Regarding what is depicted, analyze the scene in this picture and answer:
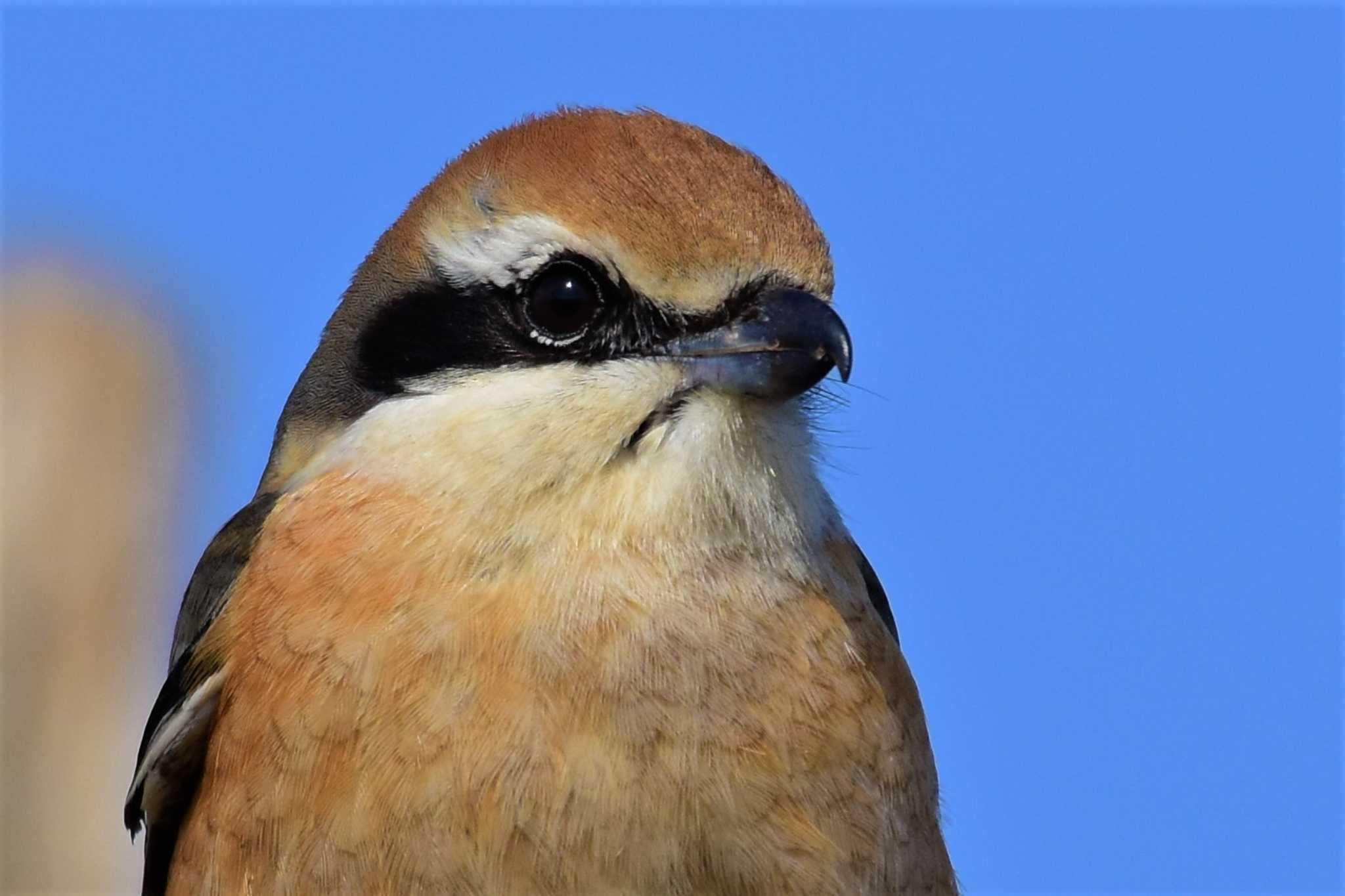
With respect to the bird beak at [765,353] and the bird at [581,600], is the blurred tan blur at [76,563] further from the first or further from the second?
the bird beak at [765,353]

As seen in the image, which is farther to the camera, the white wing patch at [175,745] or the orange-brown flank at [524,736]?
the white wing patch at [175,745]

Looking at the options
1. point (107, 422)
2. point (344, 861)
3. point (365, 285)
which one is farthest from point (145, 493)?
point (344, 861)

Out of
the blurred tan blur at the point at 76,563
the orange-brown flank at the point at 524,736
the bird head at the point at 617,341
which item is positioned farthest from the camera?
the blurred tan blur at the point at 76,563

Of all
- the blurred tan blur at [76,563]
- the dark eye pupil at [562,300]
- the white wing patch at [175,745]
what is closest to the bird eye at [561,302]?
the dark eye pupil at [562,300]

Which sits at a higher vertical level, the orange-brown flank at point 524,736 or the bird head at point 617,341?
the bird head at point 617,341

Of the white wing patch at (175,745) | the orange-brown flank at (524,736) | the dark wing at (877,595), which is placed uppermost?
the dark wing at (877,595)

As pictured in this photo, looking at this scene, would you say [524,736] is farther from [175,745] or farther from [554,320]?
[175,745]

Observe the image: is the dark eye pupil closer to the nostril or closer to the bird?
the bird

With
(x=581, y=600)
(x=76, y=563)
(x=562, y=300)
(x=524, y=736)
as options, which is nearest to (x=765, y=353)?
(x=562, y=300)

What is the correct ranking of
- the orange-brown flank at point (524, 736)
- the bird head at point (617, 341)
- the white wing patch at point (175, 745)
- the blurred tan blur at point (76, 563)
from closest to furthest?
the orange-brown flank at point (524, 736) → the bird head at point (617, 341) → the white wing patch at point (175, 745) → the blurred tan blur at point (76, 563)
